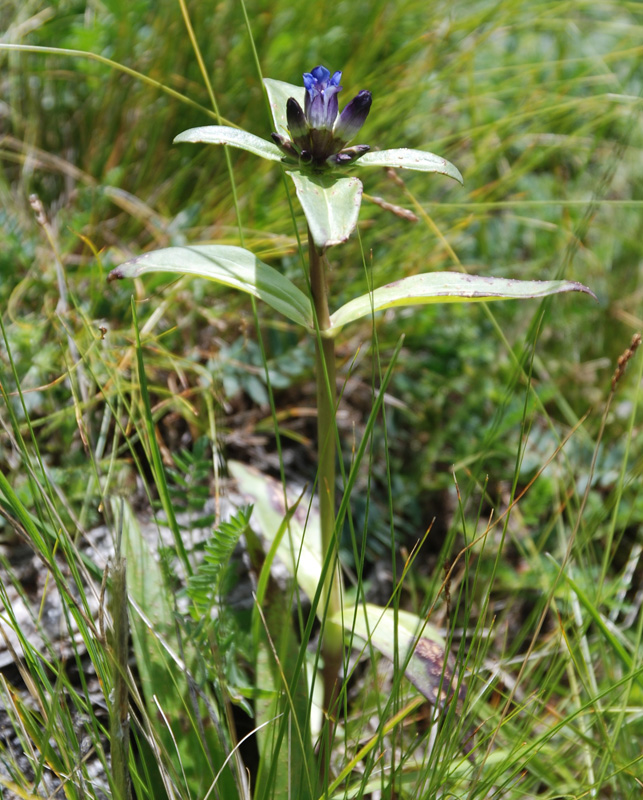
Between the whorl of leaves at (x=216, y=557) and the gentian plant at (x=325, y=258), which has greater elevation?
the gentian plant at (x=325, y=258)

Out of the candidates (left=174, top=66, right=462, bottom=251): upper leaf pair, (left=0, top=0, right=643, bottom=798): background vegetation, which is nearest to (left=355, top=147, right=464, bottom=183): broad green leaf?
(left=174, top=66, right=462, bottom=251): upper leaf pair

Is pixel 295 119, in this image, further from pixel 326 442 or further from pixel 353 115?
pixel 326 442

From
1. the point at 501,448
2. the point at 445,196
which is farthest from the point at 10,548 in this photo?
the point at 445,196

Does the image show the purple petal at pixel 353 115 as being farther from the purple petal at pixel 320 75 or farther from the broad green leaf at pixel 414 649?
the broad green leaf at pixel 414 649

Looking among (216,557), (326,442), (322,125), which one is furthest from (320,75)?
(216,557)

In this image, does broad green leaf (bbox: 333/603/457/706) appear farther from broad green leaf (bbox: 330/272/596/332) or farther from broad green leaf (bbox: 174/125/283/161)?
broad green leaf (bbox: 174/125/283/161)

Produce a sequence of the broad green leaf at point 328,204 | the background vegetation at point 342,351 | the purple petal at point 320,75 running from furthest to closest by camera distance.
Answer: the background vegetation at point 342,351, the purple petal at point 320,75, the broad green leaf at point 328,204

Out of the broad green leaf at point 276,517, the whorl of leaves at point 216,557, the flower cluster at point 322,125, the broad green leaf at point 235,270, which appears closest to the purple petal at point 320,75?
the flower cluster at point 322,125
